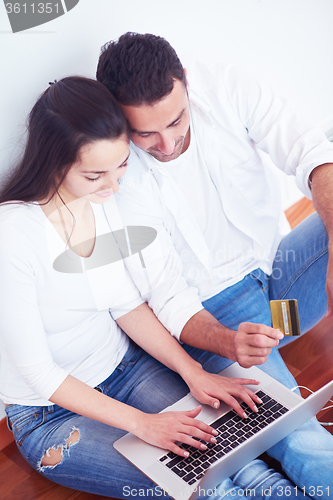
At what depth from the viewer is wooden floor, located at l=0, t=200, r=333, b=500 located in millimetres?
1240

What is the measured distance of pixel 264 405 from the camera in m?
1.04

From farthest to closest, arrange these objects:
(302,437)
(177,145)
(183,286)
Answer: (183,286) → (177,145) → (302,437)

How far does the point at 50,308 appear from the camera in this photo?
3.55 ft

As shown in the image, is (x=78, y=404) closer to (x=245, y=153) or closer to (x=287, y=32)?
(x=245, y=153)

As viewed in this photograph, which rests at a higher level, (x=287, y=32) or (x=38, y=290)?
(x=287, y=32)

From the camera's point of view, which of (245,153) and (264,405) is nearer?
(264,405)

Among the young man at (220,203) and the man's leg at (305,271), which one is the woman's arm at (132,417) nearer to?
the young man at (220,203)

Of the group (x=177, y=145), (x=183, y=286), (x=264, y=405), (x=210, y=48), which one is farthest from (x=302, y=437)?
(x=210, y=48)

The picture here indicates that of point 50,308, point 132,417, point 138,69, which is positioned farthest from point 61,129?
point 132,417

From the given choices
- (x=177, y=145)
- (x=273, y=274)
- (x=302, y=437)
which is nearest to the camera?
(x=302, y=437)

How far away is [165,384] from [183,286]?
0.26 meters

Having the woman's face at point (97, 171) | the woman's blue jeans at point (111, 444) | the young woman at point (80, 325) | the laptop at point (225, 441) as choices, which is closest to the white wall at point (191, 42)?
the young woman at point (80, 325)

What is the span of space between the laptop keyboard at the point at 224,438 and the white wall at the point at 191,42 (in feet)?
2.49

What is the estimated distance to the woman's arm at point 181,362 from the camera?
1048 mm
